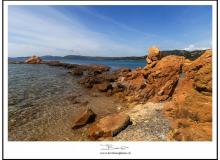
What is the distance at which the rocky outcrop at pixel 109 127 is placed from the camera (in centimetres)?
767

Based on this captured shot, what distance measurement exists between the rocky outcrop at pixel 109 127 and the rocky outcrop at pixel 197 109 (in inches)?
80.7

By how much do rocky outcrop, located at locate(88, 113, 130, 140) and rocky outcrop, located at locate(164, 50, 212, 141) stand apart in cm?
205

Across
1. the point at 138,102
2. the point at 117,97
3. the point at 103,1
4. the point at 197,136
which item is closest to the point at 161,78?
the point at 138,102

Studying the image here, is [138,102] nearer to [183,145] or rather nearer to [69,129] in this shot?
[69,129]

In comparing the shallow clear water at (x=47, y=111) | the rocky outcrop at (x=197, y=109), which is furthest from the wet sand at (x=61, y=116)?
the rocky outcrop at (x=197, y=109)

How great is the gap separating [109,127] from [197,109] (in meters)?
3.38

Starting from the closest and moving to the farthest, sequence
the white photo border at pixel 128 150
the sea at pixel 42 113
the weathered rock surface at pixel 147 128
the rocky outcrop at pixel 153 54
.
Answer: the white photo border at pixel 128 150, the weathered rock surface at pixel 147 128, the sea at pixel 42 113, the rocky outcrop at pixel 153 54

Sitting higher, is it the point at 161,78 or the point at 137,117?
the point at 161,78

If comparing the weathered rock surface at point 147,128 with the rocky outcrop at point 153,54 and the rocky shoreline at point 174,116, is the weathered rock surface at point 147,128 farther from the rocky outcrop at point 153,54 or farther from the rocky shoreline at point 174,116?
the rocky outcrop at point 153,54

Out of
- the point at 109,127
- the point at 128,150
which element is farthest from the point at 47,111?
the point at 128,150

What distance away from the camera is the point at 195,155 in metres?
4.74

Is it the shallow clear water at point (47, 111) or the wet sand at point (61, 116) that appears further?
the shallow clear water at point (47, 111)

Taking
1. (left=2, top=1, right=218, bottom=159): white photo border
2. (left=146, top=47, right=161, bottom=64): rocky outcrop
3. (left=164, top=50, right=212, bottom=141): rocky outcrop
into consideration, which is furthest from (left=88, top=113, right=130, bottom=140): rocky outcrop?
(left=146, top=47, right=161, bottom=64): rocky outcrop

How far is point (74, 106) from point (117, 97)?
12.9ft
